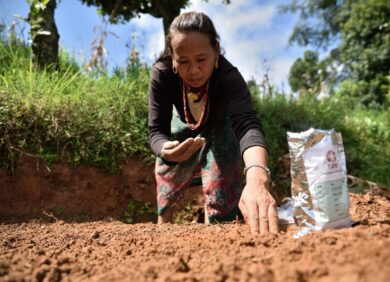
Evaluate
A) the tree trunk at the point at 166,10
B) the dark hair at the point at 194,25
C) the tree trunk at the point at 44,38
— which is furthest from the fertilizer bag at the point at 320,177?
the tree trunk at the point at 166,10

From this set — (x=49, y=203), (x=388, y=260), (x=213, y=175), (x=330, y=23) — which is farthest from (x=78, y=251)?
(x=330, y=23)

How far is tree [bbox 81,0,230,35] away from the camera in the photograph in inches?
186

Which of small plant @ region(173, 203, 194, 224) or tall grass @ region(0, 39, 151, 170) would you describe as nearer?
tall grass @ region(0, 39, 151, 170)

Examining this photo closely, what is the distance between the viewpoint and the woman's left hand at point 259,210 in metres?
1.38

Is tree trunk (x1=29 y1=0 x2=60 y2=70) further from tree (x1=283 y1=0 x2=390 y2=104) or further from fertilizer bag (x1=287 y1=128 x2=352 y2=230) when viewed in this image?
tree (x1=283 y1=0 x2=390 y2=104)

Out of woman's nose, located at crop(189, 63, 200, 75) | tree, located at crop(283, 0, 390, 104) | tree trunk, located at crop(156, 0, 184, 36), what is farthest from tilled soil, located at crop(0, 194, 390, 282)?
tree, located at crop(283, 0, 390, 104)

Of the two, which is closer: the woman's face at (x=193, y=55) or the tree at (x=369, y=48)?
the woman's face at (x=193, y=55)

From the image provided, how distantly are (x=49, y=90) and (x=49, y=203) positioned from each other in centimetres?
94

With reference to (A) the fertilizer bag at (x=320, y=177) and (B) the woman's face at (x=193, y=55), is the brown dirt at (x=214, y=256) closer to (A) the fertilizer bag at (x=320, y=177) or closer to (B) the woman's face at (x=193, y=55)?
(A) the fertilizer bag at (x=320, y=177)

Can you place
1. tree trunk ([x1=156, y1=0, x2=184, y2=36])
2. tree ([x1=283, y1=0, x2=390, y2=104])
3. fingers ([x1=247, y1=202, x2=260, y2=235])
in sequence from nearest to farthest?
fingers ([x1=247, y1=202, x2=260, y2=235]) → tree trunk ([x1=156, y1=0, x2=184, y2=36]) → tree ([x1=283, y1=0, x2=390, y2=104])

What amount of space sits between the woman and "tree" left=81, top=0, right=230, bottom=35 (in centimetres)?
265

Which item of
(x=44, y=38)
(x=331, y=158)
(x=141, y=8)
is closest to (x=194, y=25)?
(x=331, y=158)

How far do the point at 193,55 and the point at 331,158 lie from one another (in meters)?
0.93

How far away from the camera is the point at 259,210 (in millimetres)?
1426
